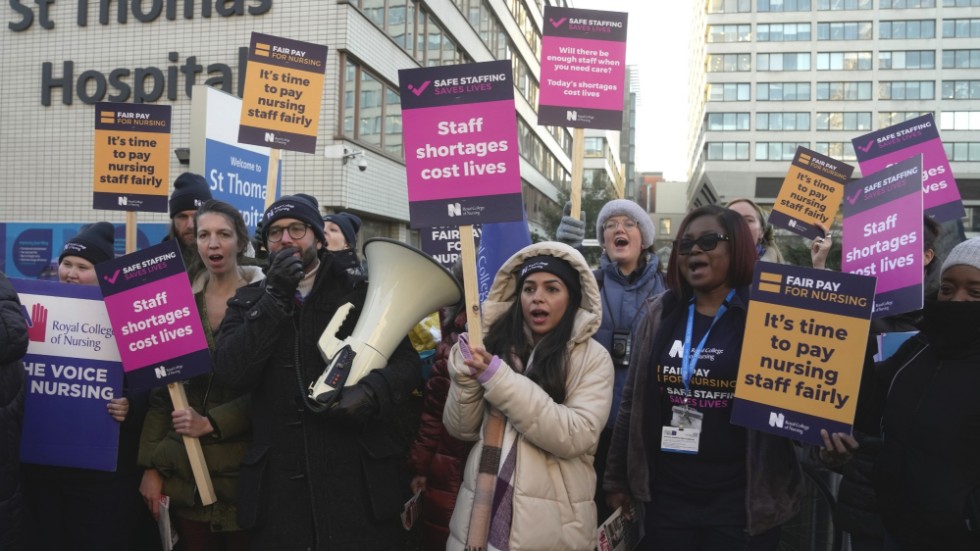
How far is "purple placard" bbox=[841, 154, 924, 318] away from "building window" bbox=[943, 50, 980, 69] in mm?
65277

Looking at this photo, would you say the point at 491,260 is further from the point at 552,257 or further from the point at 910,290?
the point at 910,290

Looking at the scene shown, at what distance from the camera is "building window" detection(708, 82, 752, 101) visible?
59.2m

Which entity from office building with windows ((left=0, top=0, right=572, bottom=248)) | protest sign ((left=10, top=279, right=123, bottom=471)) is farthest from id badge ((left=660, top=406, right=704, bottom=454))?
office building with windows ((left=0, top=0, right=572, bottom=248))

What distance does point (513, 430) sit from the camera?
2.67 metres

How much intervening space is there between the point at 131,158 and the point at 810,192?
16.0ft

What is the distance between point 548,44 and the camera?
4387 mm

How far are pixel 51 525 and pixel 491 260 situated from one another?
2542mm

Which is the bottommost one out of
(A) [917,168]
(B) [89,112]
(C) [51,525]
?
(C) [51,525]

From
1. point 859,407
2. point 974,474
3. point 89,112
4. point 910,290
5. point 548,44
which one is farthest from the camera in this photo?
point 89,112

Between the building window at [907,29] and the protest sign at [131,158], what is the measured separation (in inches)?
2599

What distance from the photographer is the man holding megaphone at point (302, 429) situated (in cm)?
275

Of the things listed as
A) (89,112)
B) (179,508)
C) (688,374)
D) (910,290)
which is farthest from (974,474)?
(89,112)

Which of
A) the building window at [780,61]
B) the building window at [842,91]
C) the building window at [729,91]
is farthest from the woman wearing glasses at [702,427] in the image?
the building window at [842,91]

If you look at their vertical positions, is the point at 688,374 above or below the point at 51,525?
above
